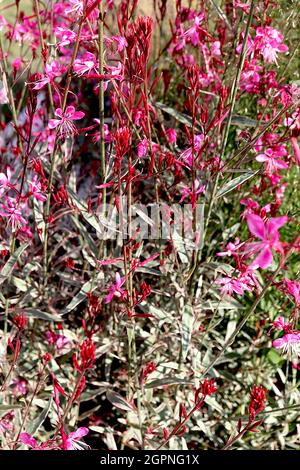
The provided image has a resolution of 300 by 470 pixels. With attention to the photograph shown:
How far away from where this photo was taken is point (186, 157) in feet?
5.02

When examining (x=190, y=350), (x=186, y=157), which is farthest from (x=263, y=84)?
(x=190, y=350)

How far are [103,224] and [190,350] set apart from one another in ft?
1.97

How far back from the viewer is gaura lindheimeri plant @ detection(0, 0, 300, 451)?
1440mm

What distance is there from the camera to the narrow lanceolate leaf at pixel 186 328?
168 cm

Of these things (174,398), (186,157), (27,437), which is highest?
(186,157)

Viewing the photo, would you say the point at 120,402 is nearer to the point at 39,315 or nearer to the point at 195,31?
the point at 39,315

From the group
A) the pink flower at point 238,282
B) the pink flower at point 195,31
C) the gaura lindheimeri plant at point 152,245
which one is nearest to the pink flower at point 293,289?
the gaura lindheimeri plant at point 152,245

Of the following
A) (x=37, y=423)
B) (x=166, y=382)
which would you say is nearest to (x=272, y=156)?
(x=166, y=382)

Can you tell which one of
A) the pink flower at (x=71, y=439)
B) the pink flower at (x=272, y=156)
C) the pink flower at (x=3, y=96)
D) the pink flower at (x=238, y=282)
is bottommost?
the pink flower at (x=71, y=439)

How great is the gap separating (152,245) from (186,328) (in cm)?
39

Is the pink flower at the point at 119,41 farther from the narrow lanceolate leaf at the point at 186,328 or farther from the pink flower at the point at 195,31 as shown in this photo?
the narrow lanceolate leaf at the point at 186,328

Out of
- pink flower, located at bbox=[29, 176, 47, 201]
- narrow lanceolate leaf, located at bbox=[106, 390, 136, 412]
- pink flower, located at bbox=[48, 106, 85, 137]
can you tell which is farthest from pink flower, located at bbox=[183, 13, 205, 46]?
narrow lanceolate leaf, located at bbox=[106, 390, 136, 412]

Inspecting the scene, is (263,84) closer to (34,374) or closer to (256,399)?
(256,399)

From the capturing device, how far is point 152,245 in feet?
6.52
